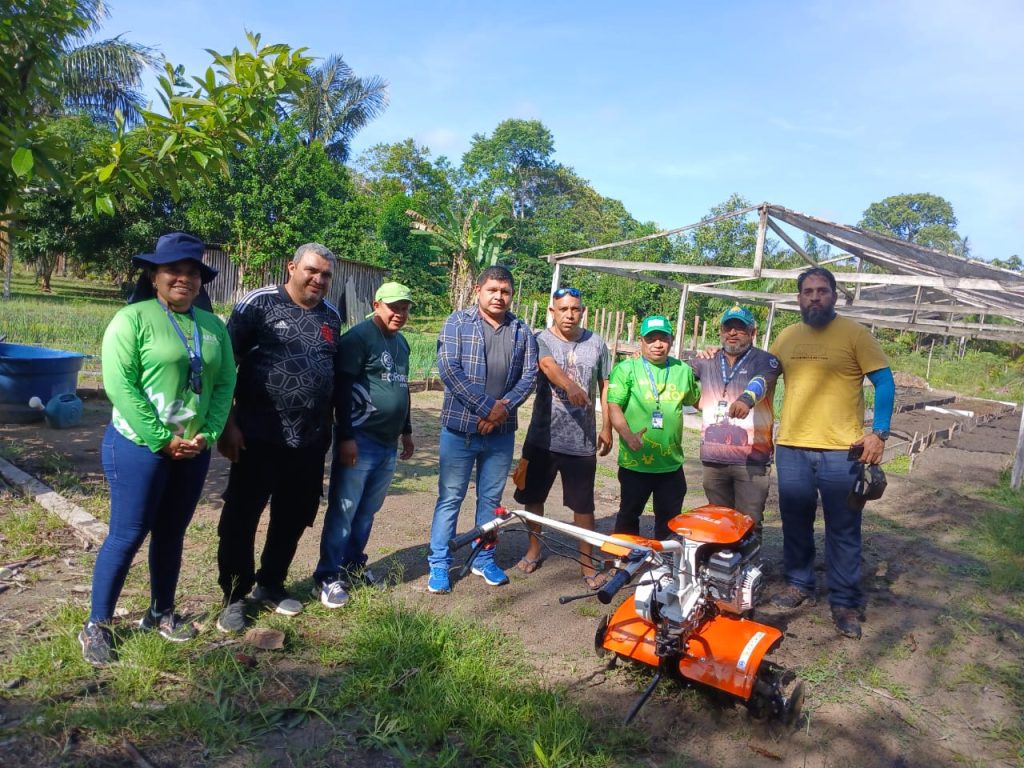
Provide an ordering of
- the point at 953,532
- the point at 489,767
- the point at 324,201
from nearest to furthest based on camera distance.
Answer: the point at 489,767, the point at 953,532, the point at 324,201

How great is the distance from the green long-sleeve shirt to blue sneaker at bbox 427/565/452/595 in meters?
1.53

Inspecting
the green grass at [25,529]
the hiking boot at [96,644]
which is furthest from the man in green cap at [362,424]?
the green grass at [25,529]

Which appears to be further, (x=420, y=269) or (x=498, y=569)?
(x=420, y=269)

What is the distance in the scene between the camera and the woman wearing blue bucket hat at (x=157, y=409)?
9.64 ft

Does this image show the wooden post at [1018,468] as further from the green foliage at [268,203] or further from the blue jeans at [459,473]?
the green foliage at [268,203]

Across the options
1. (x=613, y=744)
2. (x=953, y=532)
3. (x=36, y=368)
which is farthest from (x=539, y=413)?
(x=36, y=368)

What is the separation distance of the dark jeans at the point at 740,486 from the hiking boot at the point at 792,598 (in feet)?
1.46

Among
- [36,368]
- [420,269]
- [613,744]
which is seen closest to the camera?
[613,744]

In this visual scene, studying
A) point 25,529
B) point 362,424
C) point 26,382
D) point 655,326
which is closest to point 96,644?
point 362,424

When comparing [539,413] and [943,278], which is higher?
[943,278]

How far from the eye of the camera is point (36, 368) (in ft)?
24.2

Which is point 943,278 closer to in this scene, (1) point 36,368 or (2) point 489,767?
(2) point 489,767

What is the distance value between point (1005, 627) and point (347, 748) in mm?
3925

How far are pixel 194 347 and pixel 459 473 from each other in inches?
64.1
